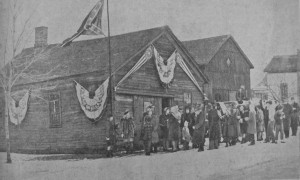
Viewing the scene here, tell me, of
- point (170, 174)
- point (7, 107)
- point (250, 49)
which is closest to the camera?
point (7, 107)

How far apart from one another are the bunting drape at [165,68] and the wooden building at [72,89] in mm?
288

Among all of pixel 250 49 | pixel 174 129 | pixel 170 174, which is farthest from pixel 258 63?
pixel 170 174

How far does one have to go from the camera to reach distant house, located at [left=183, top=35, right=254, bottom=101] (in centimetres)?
845

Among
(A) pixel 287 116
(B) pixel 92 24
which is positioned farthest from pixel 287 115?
(B) pixel 92 24

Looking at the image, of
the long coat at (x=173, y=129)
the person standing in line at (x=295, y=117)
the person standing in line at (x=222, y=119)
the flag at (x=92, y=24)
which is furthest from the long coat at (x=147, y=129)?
the person standing in line at (x=295, y=117)

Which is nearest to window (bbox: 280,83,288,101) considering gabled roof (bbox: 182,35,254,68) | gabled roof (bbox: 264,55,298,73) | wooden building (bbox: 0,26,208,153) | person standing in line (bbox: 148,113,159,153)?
gabled roof (bbox: 264,55,298,73)

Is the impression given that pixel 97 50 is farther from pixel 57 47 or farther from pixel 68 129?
pixel 68 129

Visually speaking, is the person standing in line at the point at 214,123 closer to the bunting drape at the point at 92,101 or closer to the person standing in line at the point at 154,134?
the person standing in line at the point at 154,134

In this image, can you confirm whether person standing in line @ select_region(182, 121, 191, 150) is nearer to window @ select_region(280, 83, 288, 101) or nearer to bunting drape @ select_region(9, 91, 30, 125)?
window @ select_region(280, 83, 288, 101)

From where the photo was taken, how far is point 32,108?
6.78 metres

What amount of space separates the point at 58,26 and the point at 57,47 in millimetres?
286

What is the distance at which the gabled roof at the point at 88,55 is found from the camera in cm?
679

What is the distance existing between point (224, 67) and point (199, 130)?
1251 mm

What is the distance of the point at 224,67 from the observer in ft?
28.9
